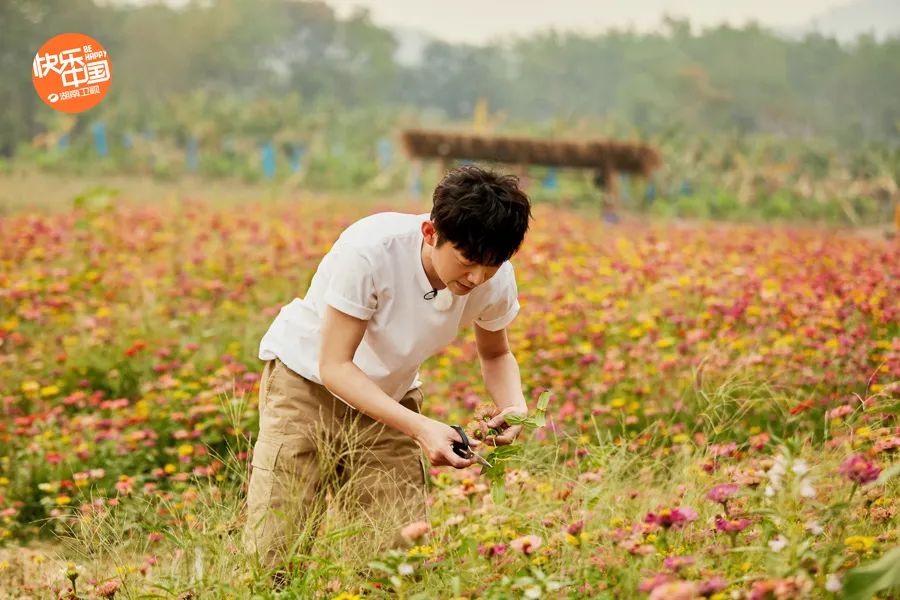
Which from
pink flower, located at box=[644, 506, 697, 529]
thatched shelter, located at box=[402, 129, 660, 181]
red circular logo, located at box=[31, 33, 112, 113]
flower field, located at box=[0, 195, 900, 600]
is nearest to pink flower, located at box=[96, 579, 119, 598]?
flower field, located at box=[0, 195, 900, 600]

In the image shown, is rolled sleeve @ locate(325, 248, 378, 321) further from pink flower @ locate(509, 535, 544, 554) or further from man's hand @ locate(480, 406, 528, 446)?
pink flower @ locate(509, 535, 544, 554)

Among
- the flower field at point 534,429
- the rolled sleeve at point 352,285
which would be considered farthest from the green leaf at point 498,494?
the rolled sleeve at point 352,285

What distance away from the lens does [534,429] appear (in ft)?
8.74

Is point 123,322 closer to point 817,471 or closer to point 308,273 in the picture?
point 308,273

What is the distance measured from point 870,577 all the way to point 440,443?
88 cm

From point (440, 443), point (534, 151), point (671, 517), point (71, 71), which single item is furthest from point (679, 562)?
point (534, 151)

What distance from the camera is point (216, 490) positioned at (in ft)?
9.28

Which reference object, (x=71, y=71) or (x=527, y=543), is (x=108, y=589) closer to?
(x=527, y=543)

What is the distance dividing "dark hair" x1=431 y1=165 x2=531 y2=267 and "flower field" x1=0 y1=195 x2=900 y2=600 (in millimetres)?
475

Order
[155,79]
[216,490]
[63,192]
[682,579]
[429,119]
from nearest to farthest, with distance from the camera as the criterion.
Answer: [682,579], [216,490], [63,192], [155,79], [429,119]

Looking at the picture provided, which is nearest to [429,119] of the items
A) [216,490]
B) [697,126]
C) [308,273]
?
[697,126]

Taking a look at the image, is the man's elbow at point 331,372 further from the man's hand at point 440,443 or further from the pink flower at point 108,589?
the pink flower at point 108,589

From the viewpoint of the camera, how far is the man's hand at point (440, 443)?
209 centimetres

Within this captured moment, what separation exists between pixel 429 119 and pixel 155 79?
978 cm
